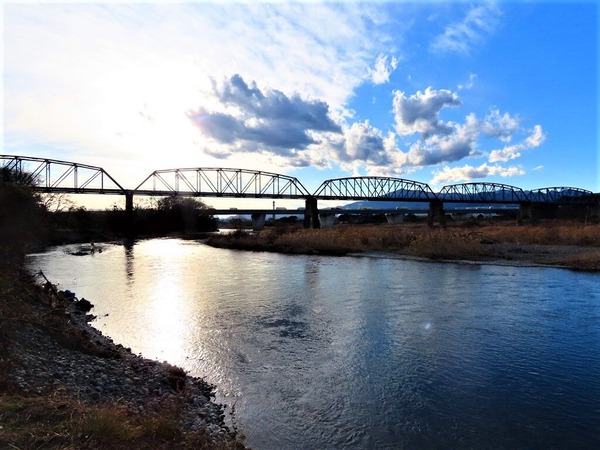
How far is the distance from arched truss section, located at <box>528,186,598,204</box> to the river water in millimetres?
162512

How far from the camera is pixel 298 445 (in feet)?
21.9

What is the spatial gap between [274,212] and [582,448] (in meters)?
135

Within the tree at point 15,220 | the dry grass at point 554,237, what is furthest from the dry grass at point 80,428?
the dry grass at point 554,237

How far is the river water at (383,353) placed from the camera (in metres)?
7.29

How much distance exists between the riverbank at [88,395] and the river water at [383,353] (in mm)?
824

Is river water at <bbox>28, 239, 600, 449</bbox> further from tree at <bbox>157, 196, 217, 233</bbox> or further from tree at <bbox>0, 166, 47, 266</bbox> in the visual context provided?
tree at <bbox>157, 196, 217, 233</bbox>

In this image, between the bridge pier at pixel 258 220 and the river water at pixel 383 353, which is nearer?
the river water at pixel 383 353

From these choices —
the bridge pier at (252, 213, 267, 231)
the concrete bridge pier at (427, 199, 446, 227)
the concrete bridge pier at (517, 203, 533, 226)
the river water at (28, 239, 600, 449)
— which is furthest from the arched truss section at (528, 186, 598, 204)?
the river water at (28, 239, 600, 449)

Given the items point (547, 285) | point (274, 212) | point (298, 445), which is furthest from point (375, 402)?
point (274, 212)

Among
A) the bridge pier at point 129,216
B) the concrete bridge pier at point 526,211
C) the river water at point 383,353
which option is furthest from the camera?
the concrete bridge pier at point 526,211

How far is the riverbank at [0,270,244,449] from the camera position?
482 cm

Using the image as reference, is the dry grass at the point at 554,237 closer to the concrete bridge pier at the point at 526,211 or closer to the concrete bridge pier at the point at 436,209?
the concrete bridge pier at the point at 436,209

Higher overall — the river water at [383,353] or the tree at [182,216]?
the tree at [182,216]

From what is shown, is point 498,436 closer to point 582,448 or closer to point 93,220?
point 582,448
